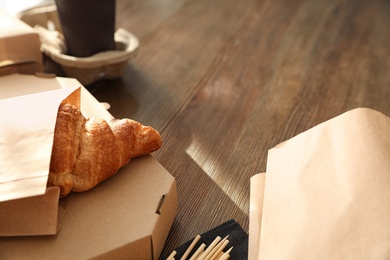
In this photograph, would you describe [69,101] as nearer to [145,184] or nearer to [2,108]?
[2,108]

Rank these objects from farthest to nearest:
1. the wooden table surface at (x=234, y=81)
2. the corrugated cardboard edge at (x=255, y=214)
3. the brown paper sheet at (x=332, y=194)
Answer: the wooden table surface at (x=234, y=81), the corrugated cardboard edge at (x=255, y=214), the brown paper sheet at (x=332, y=194)

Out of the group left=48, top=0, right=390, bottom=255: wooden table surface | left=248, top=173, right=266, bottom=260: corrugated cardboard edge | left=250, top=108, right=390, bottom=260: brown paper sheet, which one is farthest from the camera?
left=48, top=0, right=390, bottom=255: wooden table surface

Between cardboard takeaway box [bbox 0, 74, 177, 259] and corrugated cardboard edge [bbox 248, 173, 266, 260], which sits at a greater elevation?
cardboard takeaway box [bbox 0, 74, 177, 259]

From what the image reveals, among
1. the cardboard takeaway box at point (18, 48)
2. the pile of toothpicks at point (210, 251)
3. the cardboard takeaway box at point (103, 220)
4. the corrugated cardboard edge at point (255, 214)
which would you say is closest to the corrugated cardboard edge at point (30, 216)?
the cardboard takeaway box at point (103, 220)

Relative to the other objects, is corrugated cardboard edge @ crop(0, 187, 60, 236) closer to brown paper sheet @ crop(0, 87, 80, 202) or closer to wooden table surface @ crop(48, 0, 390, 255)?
brown paper sheet @ crop(0, 87, 80, 202)

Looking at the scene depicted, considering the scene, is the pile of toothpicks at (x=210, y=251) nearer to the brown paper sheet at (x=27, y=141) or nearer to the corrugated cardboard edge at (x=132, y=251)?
the corrugated cardboard edge at (x=132, y=251)

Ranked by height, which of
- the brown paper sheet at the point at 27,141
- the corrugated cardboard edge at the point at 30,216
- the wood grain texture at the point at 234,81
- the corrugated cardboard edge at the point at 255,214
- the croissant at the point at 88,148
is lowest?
the wood grain texture at the point at 234,81

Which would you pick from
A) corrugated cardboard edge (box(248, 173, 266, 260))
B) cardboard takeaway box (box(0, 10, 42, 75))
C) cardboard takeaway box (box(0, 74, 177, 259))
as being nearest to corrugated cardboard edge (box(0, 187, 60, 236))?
cardboard takeaway box (box(0, 74, 177, 259))

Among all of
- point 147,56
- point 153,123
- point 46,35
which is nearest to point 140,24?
point 147,56
